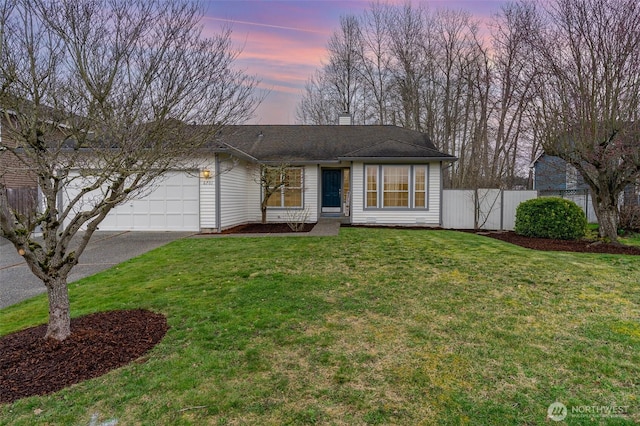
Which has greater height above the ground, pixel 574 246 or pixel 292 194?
pixel 292 194

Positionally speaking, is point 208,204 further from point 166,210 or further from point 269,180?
point 269,180

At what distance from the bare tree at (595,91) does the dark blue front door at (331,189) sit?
760 cm

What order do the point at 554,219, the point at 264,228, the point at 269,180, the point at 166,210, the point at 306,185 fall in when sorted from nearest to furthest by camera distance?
the point at 554,219, the point at 166,210, the point at 264,228, the point at 269,180, the point at 306,185

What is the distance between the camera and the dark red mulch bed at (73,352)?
304cm

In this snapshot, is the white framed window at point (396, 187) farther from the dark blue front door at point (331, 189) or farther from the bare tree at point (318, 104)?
the bare tree at point (318, 104)

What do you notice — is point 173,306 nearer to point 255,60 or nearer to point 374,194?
point 255,60

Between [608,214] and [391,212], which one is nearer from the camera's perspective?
[608,214]

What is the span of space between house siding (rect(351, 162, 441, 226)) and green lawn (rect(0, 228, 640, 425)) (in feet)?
21.0

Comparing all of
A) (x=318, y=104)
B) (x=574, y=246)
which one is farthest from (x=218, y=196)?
(x=318, y=104)

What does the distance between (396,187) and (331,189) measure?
2936mm

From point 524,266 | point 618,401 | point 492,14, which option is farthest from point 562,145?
point 492,14

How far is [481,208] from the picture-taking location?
13883mm

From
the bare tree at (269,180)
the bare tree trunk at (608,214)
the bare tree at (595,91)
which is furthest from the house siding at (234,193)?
the bare tree trunk at (608,214)

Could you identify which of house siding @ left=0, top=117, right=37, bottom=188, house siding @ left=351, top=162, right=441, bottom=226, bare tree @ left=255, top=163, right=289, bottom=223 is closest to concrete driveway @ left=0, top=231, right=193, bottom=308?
house siding @ left=0, top=117, right=37, bottom=188
